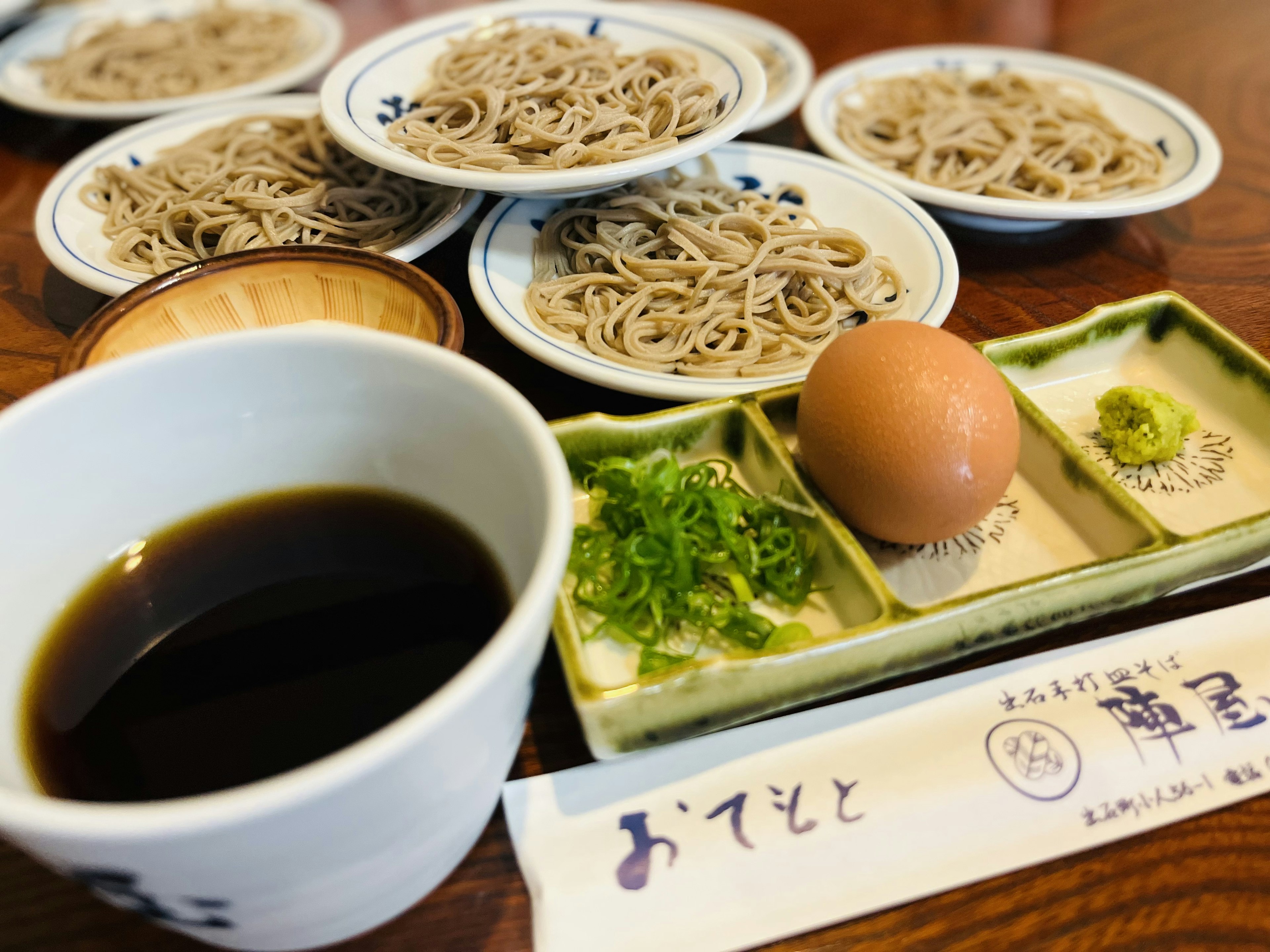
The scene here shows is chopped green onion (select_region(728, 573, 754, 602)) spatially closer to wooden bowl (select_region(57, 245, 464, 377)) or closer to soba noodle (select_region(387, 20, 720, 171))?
wooden bowl (select_region(57, 245, 464, 377))

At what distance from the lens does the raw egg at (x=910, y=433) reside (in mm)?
873

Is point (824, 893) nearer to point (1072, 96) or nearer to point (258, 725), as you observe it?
point (258, 725)

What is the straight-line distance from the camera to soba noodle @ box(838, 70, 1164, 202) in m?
1.66

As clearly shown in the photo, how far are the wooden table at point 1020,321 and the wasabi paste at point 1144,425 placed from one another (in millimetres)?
197

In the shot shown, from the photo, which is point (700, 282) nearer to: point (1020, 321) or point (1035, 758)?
point (1020, 321)

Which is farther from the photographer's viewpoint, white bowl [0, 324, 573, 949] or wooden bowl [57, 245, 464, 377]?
wooden bowl [57, 245, 464, 377]

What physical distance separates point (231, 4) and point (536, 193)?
1.97 metres

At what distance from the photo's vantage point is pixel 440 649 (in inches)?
27.1

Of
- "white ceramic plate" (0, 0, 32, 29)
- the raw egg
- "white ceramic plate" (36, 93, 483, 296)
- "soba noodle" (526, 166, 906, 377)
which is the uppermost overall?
the raw egg

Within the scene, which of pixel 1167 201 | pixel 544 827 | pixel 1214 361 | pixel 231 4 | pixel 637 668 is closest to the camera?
pixel 544 827

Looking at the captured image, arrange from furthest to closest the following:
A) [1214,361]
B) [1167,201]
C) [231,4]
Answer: [231,4] < [1167,201] < [1214,361]

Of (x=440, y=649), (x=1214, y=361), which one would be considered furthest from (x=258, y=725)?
(x=1214, y=361)

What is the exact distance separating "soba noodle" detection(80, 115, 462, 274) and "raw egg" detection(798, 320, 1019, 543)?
2.72 feet

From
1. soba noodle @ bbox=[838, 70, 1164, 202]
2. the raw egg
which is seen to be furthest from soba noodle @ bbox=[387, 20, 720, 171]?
the raw egg
